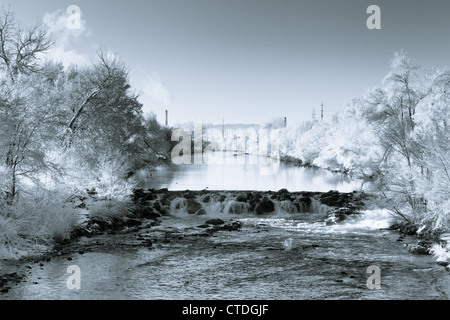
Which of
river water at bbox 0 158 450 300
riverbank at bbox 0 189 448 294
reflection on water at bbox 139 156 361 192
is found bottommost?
river water at bbox 0 158 450 300

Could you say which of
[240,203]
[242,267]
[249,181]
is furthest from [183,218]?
[249,181]

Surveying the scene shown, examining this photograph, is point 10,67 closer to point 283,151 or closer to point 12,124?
point 12,124

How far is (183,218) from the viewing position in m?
21.3

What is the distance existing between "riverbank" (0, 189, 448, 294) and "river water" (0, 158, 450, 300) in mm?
147

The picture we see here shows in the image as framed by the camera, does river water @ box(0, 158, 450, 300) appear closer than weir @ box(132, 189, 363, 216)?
Yes

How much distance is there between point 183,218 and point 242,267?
932 cm

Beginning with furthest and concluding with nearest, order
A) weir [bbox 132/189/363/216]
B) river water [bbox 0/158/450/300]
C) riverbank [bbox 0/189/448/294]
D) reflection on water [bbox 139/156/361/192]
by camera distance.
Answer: reflection on water [bbox 139/156/361/192] → weir [bbox 132/189/363/216] → riverbank [bbox 0/189/448/294] → river water [bbox 0/158/450/300]

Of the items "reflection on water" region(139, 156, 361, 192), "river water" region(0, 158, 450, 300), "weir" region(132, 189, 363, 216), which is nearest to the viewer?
"river water" region(0, 158, 450, 300)

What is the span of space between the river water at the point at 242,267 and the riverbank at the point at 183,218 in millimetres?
147

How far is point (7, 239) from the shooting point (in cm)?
1229

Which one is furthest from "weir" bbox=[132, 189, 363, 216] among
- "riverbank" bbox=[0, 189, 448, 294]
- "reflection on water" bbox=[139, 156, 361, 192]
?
"reflection on water" bbox=[139, 156, 361, 192]

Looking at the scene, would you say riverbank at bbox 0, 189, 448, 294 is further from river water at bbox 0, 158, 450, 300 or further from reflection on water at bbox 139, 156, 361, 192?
reflection on water at bbox 139, 156, 361, 192

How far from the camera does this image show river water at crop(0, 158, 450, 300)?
10.2 metres

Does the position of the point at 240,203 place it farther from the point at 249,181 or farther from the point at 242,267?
the point at 249,181
